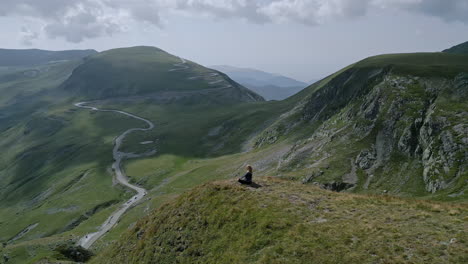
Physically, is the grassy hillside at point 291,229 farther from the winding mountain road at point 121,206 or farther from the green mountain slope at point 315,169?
the winding mountain road at point 121,206

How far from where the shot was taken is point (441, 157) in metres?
58.6

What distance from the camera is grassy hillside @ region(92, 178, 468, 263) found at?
21.8 meters

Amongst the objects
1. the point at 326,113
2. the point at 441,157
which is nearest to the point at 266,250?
the point at 441,157

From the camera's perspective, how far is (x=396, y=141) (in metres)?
72.0

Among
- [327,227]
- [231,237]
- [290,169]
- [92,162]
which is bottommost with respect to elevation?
[92,162]

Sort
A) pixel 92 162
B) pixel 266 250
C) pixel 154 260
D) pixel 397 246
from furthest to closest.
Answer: pixel 92 162 < pixel 154 260 < pixel 266 250 < pixel 397 246

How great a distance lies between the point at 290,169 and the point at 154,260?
57691mm

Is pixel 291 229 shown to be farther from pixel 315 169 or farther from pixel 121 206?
pixel 121 206

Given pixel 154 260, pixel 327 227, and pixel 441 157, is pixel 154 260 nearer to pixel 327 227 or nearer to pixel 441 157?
pixel 327 227

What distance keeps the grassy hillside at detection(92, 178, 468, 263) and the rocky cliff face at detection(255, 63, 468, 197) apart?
2898cm

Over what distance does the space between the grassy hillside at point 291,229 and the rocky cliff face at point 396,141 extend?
2898cm

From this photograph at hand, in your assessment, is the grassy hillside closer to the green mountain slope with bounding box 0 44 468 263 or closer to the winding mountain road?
the green mountain slope with bounding box 0 44 468 263

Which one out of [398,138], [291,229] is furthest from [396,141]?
[291,229]

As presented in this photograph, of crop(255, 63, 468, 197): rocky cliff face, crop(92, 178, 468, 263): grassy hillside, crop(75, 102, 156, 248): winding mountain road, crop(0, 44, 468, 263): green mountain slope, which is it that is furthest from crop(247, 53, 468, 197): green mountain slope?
crop(75, 102, 156, 248): winding mountain road
